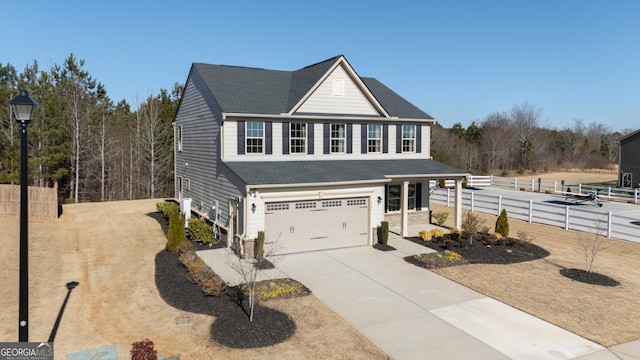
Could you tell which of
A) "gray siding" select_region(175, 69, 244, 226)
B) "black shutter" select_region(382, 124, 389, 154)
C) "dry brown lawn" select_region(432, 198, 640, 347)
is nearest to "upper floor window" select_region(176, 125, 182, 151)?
"gray siding" select_region(175, 69, 244, 226)

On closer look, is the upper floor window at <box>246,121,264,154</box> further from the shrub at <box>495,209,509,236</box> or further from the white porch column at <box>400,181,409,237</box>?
the shrub at <box>495,209,509,236</box>

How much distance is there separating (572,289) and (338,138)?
1294 cm

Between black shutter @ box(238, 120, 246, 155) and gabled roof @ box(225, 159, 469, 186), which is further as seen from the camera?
black shutter @ box(238, 120, 246, 155)

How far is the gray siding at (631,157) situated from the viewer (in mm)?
43875

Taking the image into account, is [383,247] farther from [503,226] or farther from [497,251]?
[503,226]

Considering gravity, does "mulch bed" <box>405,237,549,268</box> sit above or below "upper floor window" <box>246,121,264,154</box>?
below

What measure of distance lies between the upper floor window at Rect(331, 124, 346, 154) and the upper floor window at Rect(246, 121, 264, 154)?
402cm

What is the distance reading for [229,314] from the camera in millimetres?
11945

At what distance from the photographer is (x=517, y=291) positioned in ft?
47.4

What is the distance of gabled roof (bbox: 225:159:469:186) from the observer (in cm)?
1866

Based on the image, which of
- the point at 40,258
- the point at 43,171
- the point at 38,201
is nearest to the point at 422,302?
the point at 40,258

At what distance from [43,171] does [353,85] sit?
2741cm

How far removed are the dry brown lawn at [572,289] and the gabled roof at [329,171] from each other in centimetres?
600

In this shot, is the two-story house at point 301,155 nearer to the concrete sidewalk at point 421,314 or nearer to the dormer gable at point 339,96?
the dormer gable at point 339,96
